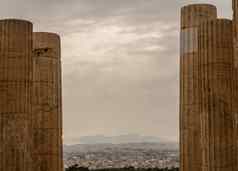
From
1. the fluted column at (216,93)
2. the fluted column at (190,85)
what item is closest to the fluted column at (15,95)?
the fluted column at (216,93)

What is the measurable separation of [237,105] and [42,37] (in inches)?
383

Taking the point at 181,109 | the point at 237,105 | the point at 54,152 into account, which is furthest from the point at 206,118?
the point at 54,152

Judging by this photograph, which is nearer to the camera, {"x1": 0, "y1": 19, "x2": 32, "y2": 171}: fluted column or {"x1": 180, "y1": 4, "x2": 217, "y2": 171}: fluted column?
{"x1": 0, "y1": 19, "x2": 32, "y2": 171}: fluted column

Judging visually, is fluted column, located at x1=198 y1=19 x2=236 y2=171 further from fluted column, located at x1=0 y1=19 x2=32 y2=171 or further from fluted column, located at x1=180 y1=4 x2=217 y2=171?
fluted column, located at x1=0 y1=19 x2=32 y2=171

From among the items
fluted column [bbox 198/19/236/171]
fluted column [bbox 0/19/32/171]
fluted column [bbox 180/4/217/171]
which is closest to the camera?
fluted column [bbox 198/19/236/171]

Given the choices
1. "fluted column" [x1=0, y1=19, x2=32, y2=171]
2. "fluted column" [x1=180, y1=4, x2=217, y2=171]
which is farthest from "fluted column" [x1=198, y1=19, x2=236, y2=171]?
"fluted column" [x1=0, y1=19, x2=32, y2=171]

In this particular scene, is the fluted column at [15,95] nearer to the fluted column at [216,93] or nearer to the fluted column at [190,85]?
the fluted column at [216,93]

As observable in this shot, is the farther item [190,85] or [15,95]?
[190,85]

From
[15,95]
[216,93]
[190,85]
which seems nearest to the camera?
[216,93]

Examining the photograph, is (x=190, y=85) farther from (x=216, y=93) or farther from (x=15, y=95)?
(x=15, y=95)

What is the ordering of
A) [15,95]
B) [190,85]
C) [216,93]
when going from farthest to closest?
[190,85], [15,95], [216,93]

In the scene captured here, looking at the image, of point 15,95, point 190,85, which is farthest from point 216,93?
point 15,95

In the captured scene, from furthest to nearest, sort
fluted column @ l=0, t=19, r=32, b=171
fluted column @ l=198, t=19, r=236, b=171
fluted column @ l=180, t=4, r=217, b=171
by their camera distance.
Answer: fluted column @ l=180, t=4, r=217, b=171 < fluted column @ l=0, t=19, r=32, b=171 < fluted column @ l=198, t=19, r=236, b=171

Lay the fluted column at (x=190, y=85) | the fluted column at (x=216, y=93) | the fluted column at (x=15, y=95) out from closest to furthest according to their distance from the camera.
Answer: the fluted column at (x=216, y=93) < the fluted column at (x=15, y=95) < the fluted column at (x=190, y=85)
